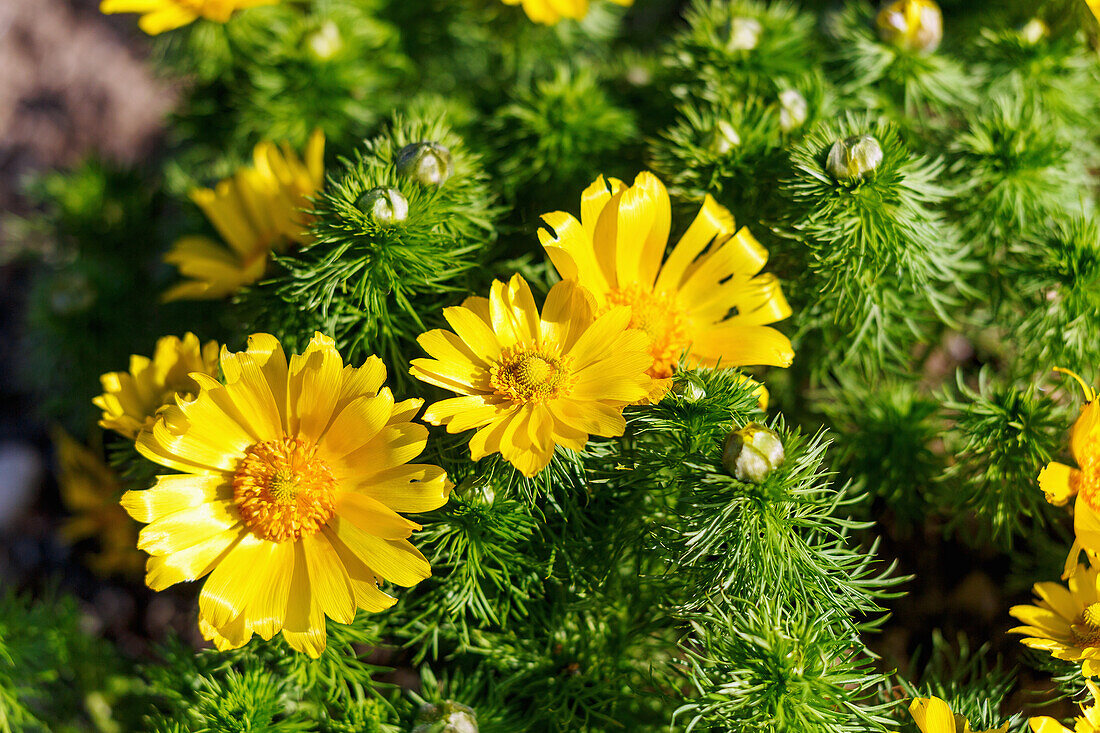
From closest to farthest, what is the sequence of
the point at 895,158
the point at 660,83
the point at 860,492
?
the point at 895,158 < the point at 860,492 < the point at 660,83

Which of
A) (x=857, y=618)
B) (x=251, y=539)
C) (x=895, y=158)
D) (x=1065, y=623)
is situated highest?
(x=895, y=158)

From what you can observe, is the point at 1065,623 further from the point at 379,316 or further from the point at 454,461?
the point at 379,316

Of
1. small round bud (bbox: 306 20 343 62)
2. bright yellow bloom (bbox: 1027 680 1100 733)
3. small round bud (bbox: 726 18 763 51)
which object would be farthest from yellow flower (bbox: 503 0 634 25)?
bright yellow bloom (bbox: 1027 680 1100 733)

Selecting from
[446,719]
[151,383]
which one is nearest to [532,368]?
[446,719]

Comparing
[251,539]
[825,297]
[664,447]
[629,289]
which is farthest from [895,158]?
[251,539]

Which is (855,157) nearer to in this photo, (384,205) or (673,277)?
(673,277)

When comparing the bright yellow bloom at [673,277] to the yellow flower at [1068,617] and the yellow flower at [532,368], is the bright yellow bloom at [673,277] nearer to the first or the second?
the yellow flower at [532,368]
